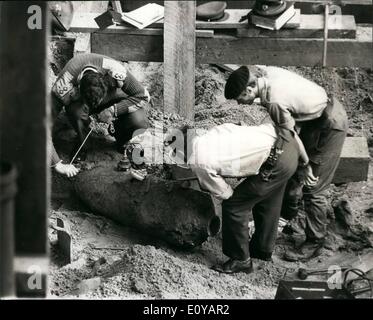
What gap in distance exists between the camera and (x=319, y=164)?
397 inches

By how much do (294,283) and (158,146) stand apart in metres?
1.33

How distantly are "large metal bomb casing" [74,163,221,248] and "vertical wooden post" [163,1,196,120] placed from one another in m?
0.52

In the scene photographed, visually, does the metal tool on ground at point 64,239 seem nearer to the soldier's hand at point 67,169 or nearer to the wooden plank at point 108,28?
the soldier's hand at point 67,169

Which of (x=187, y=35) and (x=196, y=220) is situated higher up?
(x=187, y=35)

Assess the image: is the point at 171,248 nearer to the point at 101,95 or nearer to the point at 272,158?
the point at 272,158

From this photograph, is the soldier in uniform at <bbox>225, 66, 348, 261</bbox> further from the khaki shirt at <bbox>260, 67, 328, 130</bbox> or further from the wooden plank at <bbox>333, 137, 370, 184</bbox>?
the wooden plank at <bbox>333, 137, 370, 184</bbox>

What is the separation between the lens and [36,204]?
9.62m

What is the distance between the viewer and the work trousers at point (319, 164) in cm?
1002

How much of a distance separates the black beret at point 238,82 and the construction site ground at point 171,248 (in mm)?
299

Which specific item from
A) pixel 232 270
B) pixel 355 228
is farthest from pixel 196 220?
pixel 355 228

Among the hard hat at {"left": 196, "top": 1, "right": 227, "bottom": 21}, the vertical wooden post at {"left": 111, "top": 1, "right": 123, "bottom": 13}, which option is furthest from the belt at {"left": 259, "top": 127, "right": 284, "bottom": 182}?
the vertical wooden post at {"left": 111, "top": 1, "right": 123, "bottom": 13}

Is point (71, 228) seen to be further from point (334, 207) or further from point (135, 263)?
point (334, 207)

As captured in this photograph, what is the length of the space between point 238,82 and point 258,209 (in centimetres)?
90

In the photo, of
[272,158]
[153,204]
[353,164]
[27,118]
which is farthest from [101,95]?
[353,164]
